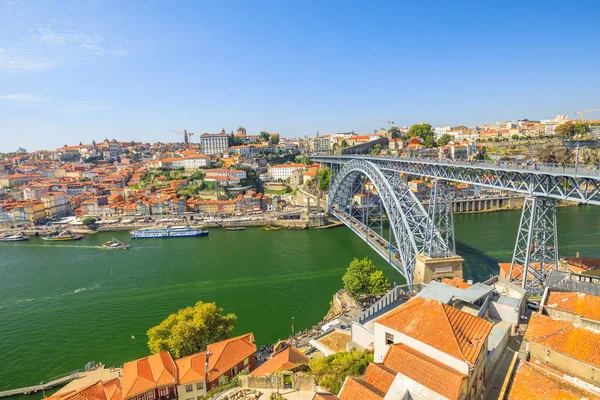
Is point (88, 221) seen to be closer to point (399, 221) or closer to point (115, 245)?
point (115, 245)

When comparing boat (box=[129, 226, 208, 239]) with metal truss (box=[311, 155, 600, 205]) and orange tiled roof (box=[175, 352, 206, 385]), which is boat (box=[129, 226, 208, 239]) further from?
orange tiled roof (box=[175, 352, 206, 385])

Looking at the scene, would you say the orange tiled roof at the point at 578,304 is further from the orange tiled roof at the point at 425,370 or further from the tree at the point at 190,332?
the tree at the point at 190,332

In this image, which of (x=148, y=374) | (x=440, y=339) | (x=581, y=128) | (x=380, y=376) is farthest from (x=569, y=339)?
(x=581, y=128)

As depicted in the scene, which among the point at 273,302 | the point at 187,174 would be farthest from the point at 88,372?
the point at 187,174

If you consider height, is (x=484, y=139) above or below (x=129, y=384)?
above

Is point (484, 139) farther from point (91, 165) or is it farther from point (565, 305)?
point (91, 165)
